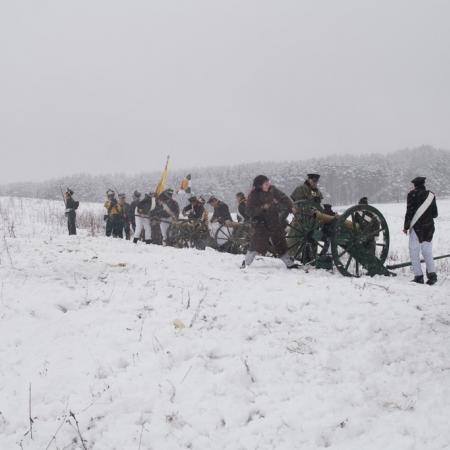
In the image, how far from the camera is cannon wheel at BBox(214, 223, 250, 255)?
39.1 ft

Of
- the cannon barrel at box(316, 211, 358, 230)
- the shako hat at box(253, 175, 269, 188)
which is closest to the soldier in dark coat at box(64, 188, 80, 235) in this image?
the shako hat at box(253, 175, 269, 188)

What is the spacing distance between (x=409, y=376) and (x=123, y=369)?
2.63 m

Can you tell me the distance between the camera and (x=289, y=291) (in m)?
5.70

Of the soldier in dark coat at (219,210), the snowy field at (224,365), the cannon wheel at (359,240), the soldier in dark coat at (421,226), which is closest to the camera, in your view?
the snowy field at (224,365)

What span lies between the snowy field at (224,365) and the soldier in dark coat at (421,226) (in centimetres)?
122

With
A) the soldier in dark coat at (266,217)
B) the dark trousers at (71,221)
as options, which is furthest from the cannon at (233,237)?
the dark trousers at (71,221)

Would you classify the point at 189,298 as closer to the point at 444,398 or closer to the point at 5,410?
the point at 5,410

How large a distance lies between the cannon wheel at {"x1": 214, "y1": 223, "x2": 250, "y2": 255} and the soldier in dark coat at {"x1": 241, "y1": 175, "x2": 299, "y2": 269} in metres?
3.94

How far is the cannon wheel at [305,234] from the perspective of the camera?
788 cm

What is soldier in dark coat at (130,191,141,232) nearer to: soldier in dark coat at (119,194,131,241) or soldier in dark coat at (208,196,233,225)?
soldier in dark coat at (119,194,131,241)

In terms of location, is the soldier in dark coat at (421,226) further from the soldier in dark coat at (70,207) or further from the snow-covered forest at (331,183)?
the snow-covered forest at (331,183)

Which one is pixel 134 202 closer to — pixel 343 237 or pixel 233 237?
pixel 233 237

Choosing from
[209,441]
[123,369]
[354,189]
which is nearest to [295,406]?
[209,441]

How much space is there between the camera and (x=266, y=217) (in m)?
7.79
